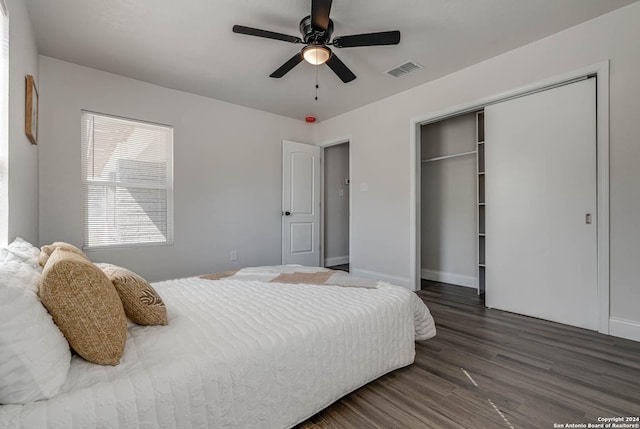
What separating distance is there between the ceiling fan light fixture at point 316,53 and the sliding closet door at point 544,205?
1.90 metres

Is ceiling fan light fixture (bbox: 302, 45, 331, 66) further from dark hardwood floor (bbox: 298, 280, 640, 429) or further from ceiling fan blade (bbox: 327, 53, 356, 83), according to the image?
dark hardwood floor (bbox: 298, 280, 640, 429)

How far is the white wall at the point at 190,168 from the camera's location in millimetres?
3041

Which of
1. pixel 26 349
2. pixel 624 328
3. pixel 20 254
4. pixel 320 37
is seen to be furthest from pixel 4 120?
pixel 624 328

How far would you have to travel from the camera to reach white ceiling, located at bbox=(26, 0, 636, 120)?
225 centimetres

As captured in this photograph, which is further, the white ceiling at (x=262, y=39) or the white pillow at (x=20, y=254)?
the white ceiling at (x=262, y=39)

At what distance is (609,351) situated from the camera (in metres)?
2.12

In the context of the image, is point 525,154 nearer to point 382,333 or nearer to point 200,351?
point 382,333

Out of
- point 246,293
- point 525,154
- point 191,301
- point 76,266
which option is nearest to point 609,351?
point 525,154

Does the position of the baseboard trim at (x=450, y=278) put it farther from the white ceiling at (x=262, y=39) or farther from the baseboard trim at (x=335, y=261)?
the white ceiling at (x=262, y=39)

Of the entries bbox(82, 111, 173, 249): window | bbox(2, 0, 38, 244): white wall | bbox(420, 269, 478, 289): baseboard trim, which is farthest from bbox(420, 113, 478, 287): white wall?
bbox(2, 0, 38, 244): white wall

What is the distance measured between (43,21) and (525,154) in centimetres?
442

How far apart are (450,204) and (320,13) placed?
10.5 ft

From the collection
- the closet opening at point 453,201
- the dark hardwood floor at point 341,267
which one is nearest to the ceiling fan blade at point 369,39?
the closet opening at point 453,201

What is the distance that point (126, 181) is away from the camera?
3459 mm
